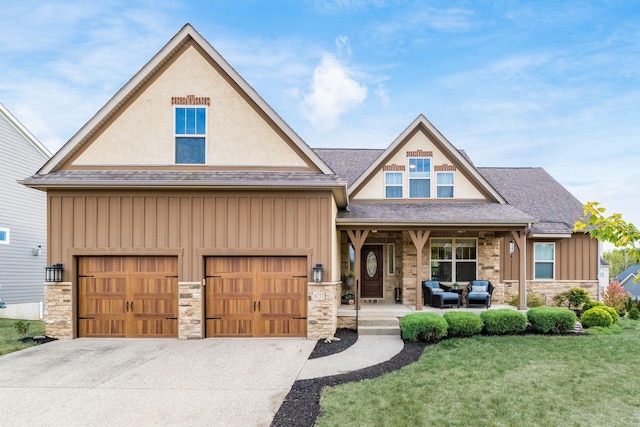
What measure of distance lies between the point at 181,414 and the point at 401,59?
744 inches

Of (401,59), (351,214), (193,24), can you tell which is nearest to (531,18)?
(401,59)

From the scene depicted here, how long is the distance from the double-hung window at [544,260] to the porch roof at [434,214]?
3197mm

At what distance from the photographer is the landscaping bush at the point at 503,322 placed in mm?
9938

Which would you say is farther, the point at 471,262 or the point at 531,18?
the point at 471,262

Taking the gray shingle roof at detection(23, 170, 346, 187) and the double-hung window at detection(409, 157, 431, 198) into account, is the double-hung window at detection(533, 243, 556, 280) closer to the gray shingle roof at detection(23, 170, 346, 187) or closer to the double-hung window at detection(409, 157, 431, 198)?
the double-hung window at detection(409, 157, 431, 198)

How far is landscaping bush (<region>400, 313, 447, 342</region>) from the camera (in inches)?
363

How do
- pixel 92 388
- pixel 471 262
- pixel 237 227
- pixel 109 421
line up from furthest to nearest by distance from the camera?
pixel 471 262 < pixel 237 227 < pixel 92 388 < pixel 109 421

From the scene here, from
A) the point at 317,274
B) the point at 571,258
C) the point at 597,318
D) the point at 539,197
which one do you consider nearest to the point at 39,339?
the point at 317,274

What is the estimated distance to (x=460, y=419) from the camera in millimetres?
Answer: 4883

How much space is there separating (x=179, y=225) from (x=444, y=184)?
9132 mm

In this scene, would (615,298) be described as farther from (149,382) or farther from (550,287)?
(149,382)


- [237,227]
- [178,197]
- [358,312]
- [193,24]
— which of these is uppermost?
[193,24]

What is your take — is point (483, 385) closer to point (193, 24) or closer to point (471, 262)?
point (471, 262)

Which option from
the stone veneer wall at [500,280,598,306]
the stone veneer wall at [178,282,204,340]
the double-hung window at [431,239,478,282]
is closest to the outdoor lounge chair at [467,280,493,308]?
the double-hung window at [431,239,478,282]
